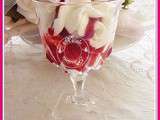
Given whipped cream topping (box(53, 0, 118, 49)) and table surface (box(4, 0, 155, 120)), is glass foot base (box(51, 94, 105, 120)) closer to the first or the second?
table surface (box(4, 0, 155, 120))

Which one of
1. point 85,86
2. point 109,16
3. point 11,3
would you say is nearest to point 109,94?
point 85,86

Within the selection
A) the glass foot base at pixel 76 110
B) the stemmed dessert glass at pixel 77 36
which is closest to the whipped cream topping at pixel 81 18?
the stemmed dessert glass at pixel 77 36

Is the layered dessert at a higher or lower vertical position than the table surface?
higher

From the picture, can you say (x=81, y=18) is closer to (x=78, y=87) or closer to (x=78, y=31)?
(x=78, y=31)

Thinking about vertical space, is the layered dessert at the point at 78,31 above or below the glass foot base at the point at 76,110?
above

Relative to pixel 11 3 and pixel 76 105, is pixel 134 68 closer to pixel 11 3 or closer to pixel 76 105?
pixel 76 105

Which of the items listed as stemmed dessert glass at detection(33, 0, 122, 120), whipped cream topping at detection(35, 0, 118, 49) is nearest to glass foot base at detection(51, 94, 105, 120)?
stemmed dessert glass at detection(33, 0, 122, 120)

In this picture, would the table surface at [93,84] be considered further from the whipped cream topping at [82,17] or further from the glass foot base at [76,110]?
the whipped cream topping at [82,17]
